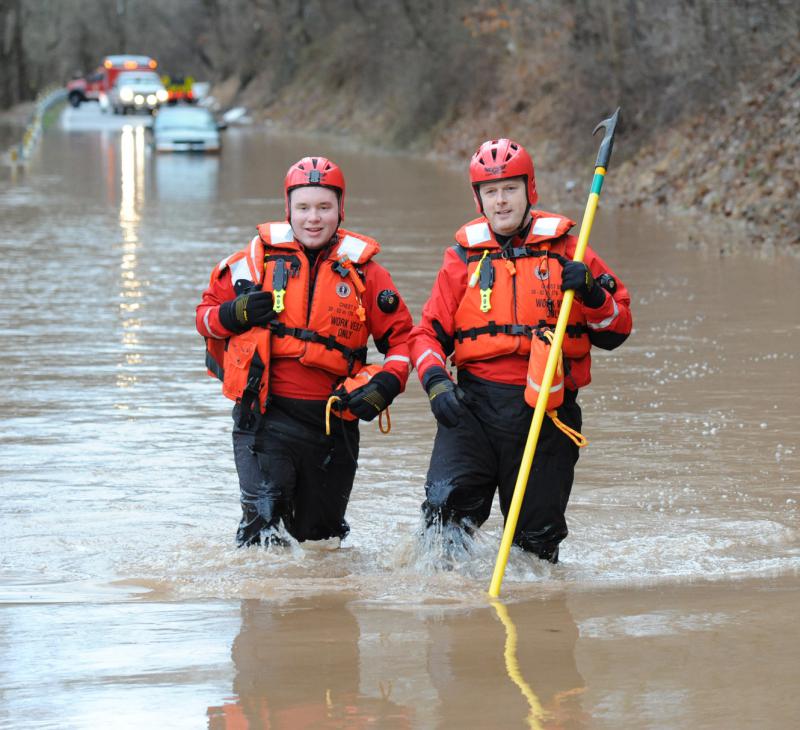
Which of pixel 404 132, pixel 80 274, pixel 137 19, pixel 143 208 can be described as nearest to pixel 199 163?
pixel 404 132

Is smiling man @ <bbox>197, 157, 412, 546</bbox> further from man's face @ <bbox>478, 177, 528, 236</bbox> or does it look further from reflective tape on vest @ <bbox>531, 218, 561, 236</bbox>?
reflective tape on vest @ <bbox>531, 218, 561, 236</bbox>

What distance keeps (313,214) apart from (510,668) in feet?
6.99

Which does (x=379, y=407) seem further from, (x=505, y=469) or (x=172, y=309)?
(x=172, y=309)

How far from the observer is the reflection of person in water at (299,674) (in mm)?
4516

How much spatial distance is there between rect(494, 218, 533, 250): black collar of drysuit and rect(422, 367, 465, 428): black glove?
57 cm

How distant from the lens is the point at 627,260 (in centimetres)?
1720

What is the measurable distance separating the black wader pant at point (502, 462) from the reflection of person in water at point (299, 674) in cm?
64

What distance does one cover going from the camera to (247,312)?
6.11 m

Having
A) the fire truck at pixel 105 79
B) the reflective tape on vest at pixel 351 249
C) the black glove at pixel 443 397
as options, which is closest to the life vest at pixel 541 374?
the black glove at pixel 443 397

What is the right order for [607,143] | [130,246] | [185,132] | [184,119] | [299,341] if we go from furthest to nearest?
1. [184,119]
2. [185,132]
3. [130,246]
4. [607,143]
5. [299,341]

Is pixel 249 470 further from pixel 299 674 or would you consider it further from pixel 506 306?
pixel 299 674

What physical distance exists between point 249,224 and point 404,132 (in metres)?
21.6

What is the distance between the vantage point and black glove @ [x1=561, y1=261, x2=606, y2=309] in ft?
19.3

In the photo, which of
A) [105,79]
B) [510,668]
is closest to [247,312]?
[510,668]
